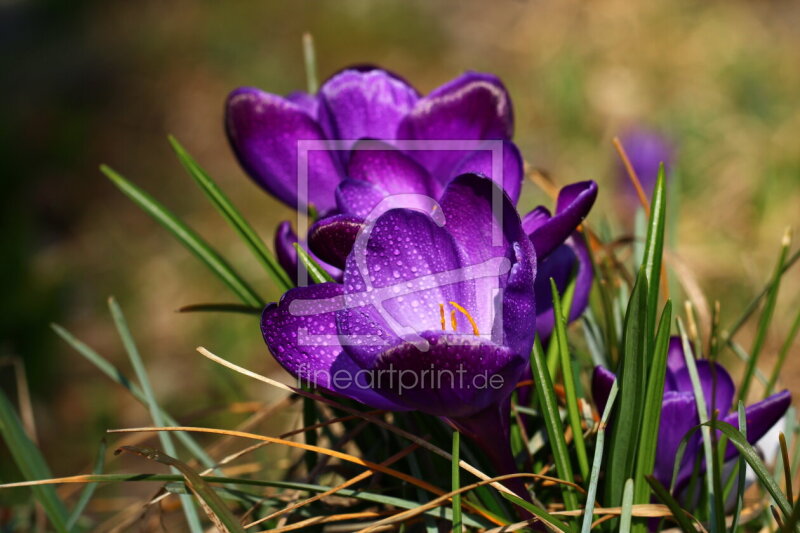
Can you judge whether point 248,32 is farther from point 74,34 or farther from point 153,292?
point 153,292

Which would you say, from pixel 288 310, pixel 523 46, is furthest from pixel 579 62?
pixel 288 310

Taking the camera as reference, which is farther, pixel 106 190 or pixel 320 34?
pixel 320 34

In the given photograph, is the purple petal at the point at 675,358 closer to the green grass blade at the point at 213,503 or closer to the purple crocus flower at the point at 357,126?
the purple crocus flower at the point at 357,126

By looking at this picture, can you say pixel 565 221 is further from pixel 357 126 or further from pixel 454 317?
pixel 357 126

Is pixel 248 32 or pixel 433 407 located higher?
pixel 248 32

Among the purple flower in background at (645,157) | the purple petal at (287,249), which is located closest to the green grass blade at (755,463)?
the purple petal at (287,249)

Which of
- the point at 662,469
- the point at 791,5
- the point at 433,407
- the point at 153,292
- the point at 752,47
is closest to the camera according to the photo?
the point at 433,407

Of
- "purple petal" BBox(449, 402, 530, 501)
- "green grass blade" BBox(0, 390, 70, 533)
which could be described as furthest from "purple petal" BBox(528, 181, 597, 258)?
"green grass blade" BBox(0, 390, 70, 533)

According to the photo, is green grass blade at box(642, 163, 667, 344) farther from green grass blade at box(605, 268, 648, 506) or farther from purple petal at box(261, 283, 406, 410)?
purple petal at box(261, 283, 406, 410)

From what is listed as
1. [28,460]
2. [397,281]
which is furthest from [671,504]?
[28,460]
